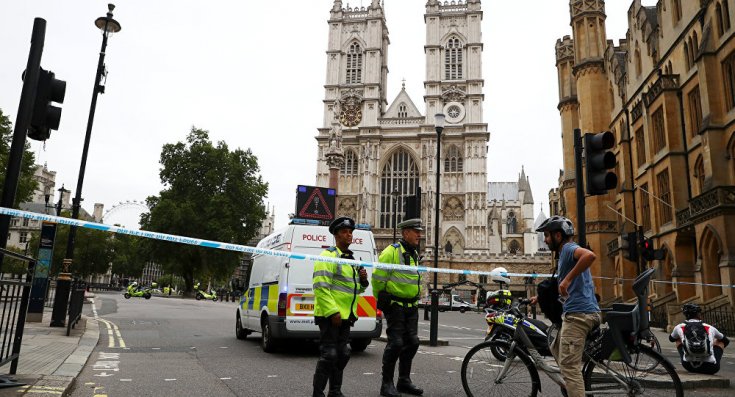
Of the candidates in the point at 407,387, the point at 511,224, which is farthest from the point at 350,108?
the point at 407,387

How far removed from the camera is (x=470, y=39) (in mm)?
64625

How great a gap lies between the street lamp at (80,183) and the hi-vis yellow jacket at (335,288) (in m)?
10.2

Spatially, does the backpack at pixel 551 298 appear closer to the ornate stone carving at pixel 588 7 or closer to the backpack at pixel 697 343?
the backpack at pixel 697 343

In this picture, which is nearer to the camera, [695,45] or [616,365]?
[616,365]

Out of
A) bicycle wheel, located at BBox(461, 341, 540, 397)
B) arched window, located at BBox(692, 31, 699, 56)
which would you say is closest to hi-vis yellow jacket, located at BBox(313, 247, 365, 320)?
bicycle wheel, located at BBox(461, 341, 540, 397)

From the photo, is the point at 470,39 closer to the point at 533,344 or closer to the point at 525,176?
the point at 525,176

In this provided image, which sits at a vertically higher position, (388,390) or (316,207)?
(316,207)

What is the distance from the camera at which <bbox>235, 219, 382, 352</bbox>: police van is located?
8.84m

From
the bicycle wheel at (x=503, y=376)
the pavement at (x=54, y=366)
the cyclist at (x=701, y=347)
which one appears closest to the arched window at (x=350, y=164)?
the pavement at (x=54, y=366)

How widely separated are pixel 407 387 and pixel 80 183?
1096 cm

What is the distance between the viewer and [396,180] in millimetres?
63000

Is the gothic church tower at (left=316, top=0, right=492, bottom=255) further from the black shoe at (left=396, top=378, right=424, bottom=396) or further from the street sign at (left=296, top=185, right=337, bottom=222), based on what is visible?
the black shoe at (left=396, top=378, right=424, bottom=396)

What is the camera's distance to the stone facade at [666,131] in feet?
57.2

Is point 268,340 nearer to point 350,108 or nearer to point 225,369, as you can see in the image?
point 225,369
